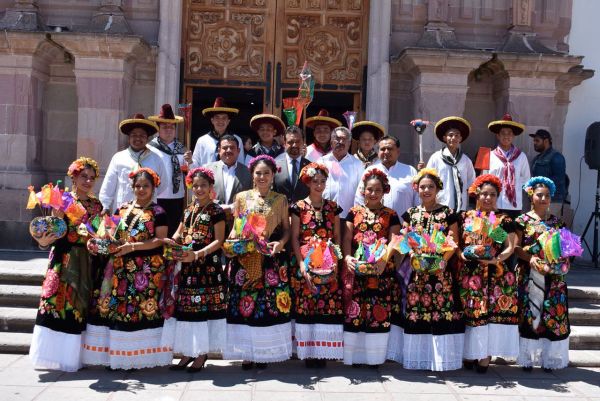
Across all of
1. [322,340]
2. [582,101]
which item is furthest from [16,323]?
[582,101]

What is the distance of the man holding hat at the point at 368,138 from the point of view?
632 cm

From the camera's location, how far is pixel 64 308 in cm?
480

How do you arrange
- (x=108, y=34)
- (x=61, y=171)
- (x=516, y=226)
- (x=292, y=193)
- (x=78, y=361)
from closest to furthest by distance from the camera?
(x=78, y=361) → (x=516, y=226) → (x=292, y=193) → (x=108, y=34) → (x=61, y=171)

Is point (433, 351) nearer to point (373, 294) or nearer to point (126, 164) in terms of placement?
point (373, 294)

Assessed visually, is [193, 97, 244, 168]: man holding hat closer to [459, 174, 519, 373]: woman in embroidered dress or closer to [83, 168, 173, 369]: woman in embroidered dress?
[83, 168, 173, 369]: woman in embroidered dress

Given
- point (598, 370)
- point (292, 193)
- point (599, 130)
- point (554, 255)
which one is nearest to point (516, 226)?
point (554, 255)

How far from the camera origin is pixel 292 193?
18.9 ft

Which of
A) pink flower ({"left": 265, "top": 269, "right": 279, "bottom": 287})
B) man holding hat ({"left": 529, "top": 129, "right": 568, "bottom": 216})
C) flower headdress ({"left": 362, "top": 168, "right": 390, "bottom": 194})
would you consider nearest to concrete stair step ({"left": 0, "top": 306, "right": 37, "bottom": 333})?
pink flower ({"left": 265, "top": 269, "right": 279, "bottom": 287})

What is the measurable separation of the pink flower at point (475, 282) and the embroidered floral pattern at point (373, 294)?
0.58 m

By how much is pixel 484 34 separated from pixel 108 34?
17.2ft

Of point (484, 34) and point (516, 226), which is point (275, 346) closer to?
point (516, 226)

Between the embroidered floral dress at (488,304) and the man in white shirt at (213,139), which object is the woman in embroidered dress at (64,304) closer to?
the man in white shirt at (213,139)

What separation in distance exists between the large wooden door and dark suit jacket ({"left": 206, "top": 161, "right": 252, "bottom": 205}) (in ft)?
12.1

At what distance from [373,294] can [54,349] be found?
8.18ft
